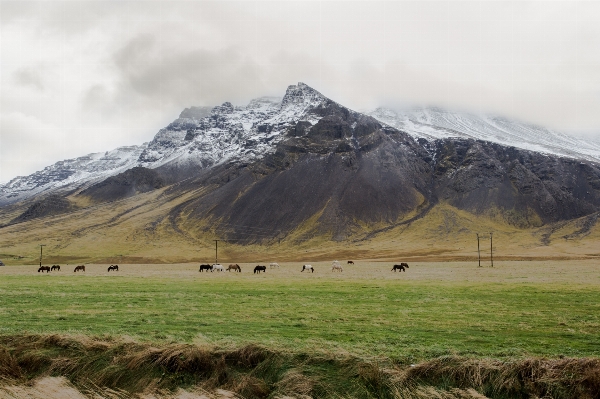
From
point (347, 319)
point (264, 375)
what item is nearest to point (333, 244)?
point (347, 319)

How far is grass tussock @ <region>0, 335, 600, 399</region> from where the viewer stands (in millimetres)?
12375

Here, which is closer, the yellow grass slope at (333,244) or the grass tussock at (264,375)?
the grass tussock at (264,375)

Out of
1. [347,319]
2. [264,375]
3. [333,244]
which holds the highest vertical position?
[347,319]

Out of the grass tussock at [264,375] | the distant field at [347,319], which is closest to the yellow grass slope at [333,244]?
the distant field at [347,319]

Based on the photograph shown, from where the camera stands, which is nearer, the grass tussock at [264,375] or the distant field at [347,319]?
the grass tussock at [264,375]

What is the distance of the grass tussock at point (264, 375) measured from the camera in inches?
487

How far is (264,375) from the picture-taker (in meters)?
13.8

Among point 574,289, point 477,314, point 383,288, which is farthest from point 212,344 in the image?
point 574,289

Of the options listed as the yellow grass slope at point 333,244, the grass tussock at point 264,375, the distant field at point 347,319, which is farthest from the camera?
the yellow grass slope at point 333,244

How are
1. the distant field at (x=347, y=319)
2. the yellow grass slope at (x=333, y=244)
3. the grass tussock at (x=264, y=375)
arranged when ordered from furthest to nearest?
the yellow grass slope at (x=333, y=244)
the distant field at (x=347, y=319)
the grass tussock at (x=264, y=375)

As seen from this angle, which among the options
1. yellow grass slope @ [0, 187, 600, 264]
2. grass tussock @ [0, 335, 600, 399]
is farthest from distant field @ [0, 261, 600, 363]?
yellow grass slope @ [0, 187, 600, 264]

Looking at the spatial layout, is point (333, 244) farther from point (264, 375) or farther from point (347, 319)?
point (264, 375)

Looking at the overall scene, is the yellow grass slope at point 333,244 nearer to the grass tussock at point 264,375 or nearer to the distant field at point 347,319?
the distant field at point 347,319

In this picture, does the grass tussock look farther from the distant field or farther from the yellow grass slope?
the yellow grass slope
